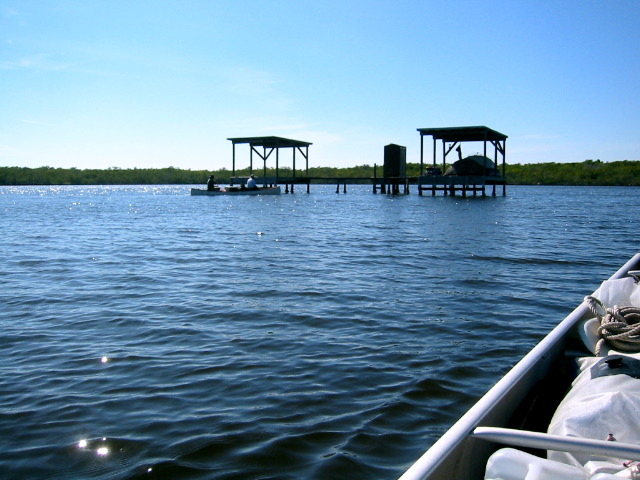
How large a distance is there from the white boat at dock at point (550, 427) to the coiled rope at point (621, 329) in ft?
0.05

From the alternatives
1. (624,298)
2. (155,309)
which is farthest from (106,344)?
(624,298)

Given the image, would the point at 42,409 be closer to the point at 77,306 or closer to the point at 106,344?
the point at 106,344

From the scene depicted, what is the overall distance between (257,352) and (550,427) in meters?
4.11

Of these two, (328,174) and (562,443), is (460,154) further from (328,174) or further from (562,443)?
(328,174)

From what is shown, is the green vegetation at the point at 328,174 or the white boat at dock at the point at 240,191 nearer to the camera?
the white boat at dock at the point at 240,191

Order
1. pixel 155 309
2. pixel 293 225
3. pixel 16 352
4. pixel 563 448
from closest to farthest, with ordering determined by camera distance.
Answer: pixel 563 448, pixel 16 352, pixel 155 309, pixel 293 225

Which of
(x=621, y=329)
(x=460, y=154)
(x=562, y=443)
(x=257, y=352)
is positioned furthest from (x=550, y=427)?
(x=460, y=154)

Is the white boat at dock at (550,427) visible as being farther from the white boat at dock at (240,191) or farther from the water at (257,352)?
the white boat at dock at (240,191)

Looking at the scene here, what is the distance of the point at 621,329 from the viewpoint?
4.34 meters

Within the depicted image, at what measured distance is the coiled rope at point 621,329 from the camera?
166 inches

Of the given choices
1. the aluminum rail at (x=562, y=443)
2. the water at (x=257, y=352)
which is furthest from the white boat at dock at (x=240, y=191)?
the aluminum rail at (x=562, y=443)

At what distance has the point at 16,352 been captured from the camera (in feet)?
21.5

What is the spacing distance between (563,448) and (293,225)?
21.8m

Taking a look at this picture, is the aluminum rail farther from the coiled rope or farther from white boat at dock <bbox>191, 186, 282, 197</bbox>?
white boat at dock <bbox>191, 186, 282, 197</bbox>
